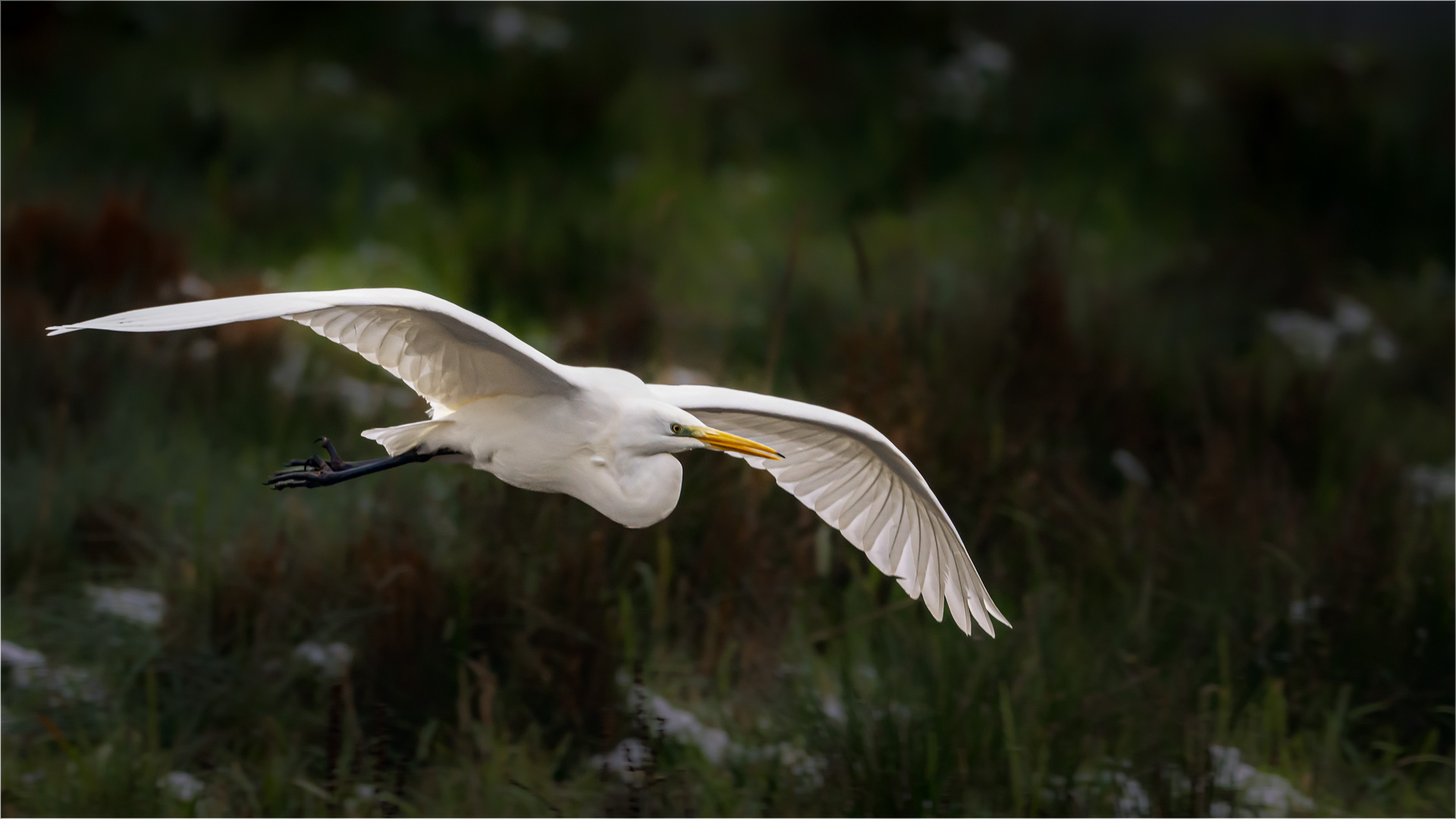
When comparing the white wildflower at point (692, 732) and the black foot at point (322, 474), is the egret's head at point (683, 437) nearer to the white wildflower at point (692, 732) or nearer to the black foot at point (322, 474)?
the black foot at point (322, 474)

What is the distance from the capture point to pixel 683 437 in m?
3.55

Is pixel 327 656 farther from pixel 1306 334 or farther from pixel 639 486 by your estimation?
pixel 1306 334

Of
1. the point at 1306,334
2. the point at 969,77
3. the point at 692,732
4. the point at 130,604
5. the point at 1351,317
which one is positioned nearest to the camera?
the point at 692,732

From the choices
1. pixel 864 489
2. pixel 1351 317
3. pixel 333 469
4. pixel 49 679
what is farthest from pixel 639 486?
pixel 1351 317

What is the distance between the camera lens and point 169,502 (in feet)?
19.5

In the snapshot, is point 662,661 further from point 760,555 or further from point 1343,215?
point 1343,215

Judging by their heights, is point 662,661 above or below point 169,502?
below

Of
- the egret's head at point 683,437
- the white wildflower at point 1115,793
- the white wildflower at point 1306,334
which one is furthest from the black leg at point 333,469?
the white wildflower at point 1306,334

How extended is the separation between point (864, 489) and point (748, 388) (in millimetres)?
1983

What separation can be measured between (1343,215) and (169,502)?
7689 millimetres

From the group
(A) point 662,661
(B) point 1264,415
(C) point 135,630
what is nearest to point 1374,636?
(B) point 1264,415

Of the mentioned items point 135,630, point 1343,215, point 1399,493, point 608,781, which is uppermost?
point 1343,215

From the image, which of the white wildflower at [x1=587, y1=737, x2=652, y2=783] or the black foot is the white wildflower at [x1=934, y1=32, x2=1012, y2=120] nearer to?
the white wildflower at [x1=587, y1=737, x2=652, y2=783]

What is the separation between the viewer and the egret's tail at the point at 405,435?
3.73 meters
